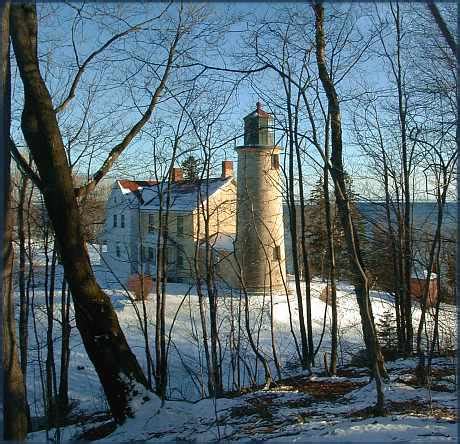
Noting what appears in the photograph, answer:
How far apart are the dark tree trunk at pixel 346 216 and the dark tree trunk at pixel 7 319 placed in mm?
3273

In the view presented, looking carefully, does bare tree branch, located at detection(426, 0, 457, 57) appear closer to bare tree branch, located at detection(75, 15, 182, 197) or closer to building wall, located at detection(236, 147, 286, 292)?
bare tree branch, located at detection(75, 15, 182, 197)

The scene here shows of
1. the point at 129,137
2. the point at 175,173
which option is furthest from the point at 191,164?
the point at 129,137

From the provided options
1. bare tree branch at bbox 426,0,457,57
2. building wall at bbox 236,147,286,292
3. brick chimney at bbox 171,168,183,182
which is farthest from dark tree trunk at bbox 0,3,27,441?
building wall at bbox 236,147,286,292

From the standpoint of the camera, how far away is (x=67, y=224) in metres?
5.36

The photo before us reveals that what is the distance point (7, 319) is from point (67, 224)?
1236 mm

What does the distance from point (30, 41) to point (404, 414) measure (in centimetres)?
545

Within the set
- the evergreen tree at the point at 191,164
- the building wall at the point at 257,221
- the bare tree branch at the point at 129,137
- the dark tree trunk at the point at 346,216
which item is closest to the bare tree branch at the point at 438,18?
the dark tree trunk at the point at 346,216

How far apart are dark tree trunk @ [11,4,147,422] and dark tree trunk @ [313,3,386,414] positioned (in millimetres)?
2610

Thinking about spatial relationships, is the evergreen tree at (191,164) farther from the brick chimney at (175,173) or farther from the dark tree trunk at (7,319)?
the dark tree trunk at (7,319)

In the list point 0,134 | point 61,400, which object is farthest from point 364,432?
point 61,400

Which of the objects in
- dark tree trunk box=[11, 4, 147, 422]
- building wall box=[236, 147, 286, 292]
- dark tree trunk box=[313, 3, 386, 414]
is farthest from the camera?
building wall box=[236, 147, 286, 292]

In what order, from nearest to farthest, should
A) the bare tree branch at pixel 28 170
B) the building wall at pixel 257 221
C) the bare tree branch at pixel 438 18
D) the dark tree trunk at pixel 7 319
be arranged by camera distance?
1. the dark tree trunk at pixel 7 319
2. the bare tree branch at pixel 438 18
3. the bare tree branch at pixel 28 170
4. the building wall at pixel 257 221

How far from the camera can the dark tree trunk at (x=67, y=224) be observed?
523 cm

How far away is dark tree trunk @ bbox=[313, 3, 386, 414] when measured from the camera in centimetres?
472
